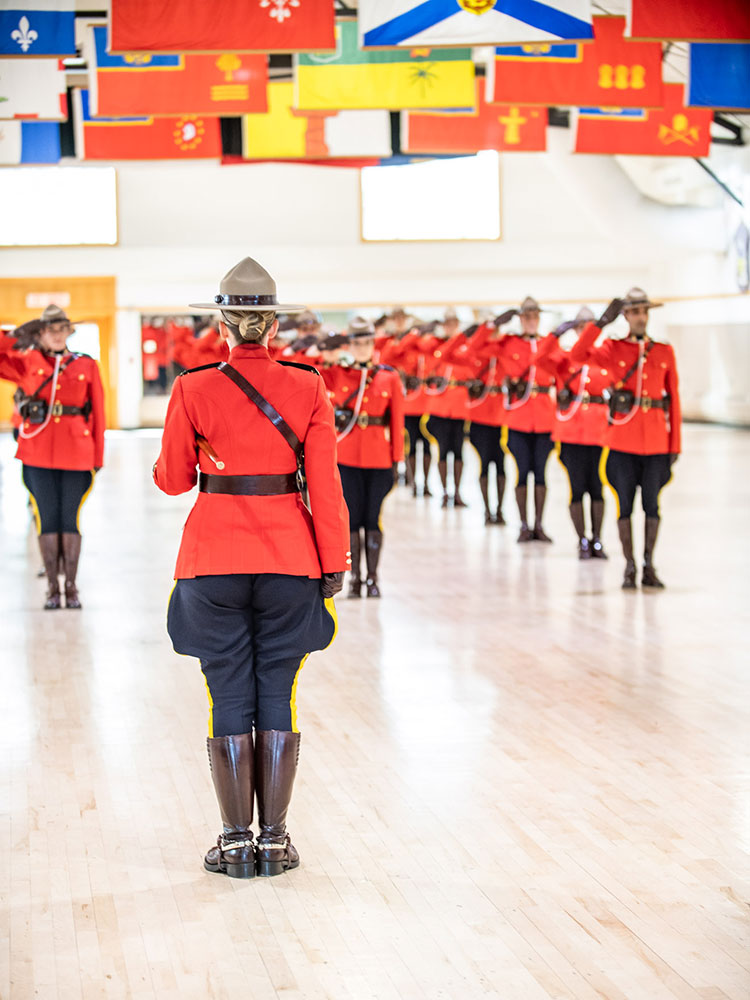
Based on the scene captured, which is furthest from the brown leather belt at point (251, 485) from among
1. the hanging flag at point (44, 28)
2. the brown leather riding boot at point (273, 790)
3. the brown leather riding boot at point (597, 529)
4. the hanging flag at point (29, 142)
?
the hanging flag at point (29, 142)

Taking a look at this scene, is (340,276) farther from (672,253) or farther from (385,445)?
(385,445)

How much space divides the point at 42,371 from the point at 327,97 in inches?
158

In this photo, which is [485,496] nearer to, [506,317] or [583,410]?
[506,317]

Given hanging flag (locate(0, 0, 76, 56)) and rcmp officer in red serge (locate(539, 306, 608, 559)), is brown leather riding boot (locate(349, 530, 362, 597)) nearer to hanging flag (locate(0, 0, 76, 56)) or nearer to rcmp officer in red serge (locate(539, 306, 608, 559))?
rcmp officer in red serge (locate(539, 306, 608, 559))

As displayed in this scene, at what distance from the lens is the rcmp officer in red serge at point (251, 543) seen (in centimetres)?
389

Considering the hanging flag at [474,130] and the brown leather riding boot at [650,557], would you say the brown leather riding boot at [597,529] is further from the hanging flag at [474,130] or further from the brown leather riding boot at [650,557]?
the hanging flag at [474,130]

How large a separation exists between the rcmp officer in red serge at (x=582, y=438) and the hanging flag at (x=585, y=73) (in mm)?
1718

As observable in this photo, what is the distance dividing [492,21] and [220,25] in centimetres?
172

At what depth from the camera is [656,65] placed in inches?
444

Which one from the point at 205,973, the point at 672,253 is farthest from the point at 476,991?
the point at 672,253

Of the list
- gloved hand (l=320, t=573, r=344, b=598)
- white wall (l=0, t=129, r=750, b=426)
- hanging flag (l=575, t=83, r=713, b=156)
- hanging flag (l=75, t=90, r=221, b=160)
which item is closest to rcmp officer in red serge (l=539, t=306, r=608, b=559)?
hanging flag (l=575, t=83, r=713, b=156)

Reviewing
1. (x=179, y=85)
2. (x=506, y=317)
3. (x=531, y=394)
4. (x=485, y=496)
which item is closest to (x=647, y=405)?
(x=531, y=394)

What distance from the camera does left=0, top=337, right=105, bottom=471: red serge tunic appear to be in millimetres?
8039

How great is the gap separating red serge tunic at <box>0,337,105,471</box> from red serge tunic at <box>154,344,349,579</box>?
13.8 feet
